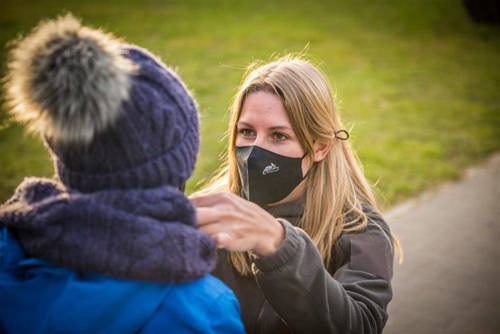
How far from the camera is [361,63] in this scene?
12500 millimetres

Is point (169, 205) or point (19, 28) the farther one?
point (19, 28)

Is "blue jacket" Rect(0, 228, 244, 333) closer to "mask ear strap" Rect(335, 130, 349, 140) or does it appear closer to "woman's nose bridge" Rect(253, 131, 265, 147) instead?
"woman's nose bridge" Rect(253, 131, 265, 147)

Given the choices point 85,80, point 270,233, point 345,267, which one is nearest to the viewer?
point 85,80

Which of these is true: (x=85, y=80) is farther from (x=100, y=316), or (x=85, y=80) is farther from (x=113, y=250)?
(x=100, y=316)

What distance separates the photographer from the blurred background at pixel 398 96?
4.42 metres

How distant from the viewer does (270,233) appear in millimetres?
1623

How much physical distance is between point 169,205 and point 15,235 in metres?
0.48

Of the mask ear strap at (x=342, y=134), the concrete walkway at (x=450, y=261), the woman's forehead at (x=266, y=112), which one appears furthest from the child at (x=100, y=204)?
the concrete walkway at (x=450, y=261)

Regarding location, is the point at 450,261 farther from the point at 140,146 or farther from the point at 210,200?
the point at 140,146

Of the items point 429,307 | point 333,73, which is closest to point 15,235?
point 429,307

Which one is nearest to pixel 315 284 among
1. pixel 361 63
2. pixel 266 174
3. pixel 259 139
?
pixel 266 174

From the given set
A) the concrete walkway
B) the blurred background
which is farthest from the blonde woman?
the concrete walkway

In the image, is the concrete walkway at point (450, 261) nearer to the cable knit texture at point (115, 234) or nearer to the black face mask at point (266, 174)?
the black face mask at point (266, 174)

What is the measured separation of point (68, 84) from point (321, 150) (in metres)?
1.63
